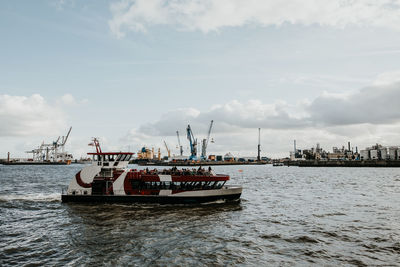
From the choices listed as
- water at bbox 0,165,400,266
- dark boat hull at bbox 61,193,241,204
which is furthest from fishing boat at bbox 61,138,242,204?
water at bbox 0,165,400,266

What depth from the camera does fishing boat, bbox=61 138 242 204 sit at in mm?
33188

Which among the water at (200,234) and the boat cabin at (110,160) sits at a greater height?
the boat cabin at (110,160)

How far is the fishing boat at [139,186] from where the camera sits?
33.2 m

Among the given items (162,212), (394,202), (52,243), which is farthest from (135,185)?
(394,202)

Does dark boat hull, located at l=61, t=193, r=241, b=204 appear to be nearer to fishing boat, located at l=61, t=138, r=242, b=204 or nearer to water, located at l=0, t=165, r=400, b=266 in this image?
fishing boat, located at l=61, t=138, r=242, b=204

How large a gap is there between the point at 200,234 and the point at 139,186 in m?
14.3

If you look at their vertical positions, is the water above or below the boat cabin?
below

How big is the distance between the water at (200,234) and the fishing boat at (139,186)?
1.17 metres

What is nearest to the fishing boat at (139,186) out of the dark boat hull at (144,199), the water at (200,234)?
the dark boat hull at (144,199)

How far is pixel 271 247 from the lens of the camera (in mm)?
18562

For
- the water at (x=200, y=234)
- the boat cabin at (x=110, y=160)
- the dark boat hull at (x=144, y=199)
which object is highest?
the boat cabin at (x=110, y=160)

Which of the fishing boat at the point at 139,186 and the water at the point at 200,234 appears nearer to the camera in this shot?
the water at the point at 200,234

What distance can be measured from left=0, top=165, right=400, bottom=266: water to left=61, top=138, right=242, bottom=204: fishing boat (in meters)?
1.17

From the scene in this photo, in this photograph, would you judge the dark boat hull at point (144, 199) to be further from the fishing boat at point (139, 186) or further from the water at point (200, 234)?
the water at point (200, 234)
